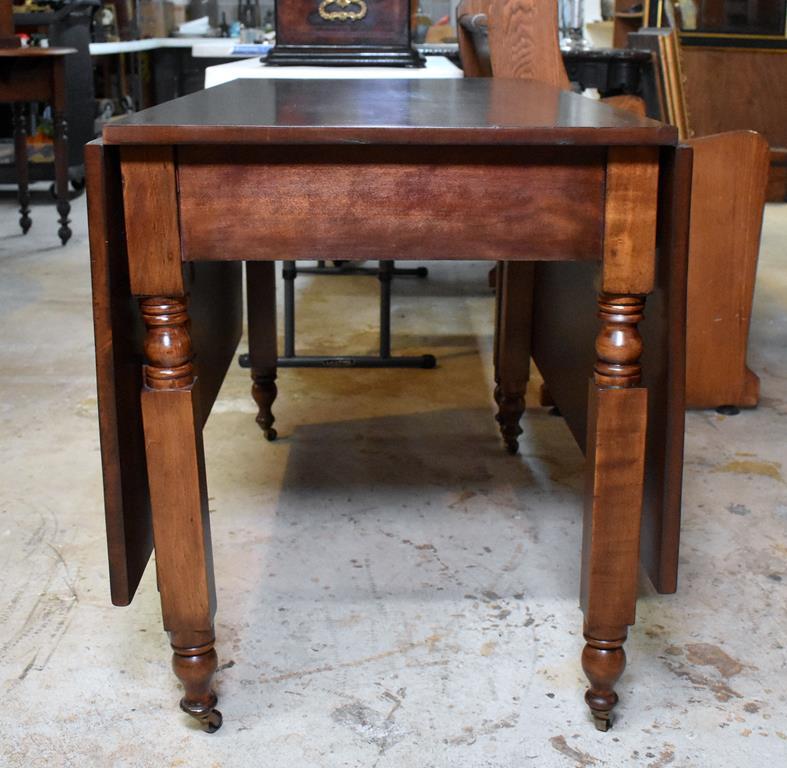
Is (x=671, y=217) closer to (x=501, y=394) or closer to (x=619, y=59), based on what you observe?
(x=501, y=394)

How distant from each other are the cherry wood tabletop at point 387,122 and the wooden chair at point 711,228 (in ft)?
2.79

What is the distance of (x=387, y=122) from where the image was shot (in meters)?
1.15

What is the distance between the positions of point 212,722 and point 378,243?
0.62 meters

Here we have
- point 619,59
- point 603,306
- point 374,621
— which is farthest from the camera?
point 619,59

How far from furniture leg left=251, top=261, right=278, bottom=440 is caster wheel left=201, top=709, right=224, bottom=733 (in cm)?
101

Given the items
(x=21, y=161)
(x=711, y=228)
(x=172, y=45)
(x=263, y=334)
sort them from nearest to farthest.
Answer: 1. (x=263, y=334)
2. (x=711, y=228)
3. (x=21, y=161)
4. (x=172, y=45)

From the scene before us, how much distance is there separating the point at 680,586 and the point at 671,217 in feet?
2.35

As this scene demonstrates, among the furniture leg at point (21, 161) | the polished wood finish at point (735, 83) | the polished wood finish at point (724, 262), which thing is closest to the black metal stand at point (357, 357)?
the polished wood finish at point (724, 262)

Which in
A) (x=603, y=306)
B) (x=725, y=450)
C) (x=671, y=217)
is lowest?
(x=725, y=450)

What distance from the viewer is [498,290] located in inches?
89.0

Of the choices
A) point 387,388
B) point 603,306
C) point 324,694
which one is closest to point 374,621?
point 324,694

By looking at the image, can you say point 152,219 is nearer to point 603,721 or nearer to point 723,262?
point 603,721

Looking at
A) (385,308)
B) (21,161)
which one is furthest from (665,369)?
(21,161)

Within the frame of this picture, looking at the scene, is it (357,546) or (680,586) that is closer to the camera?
(680,586)
